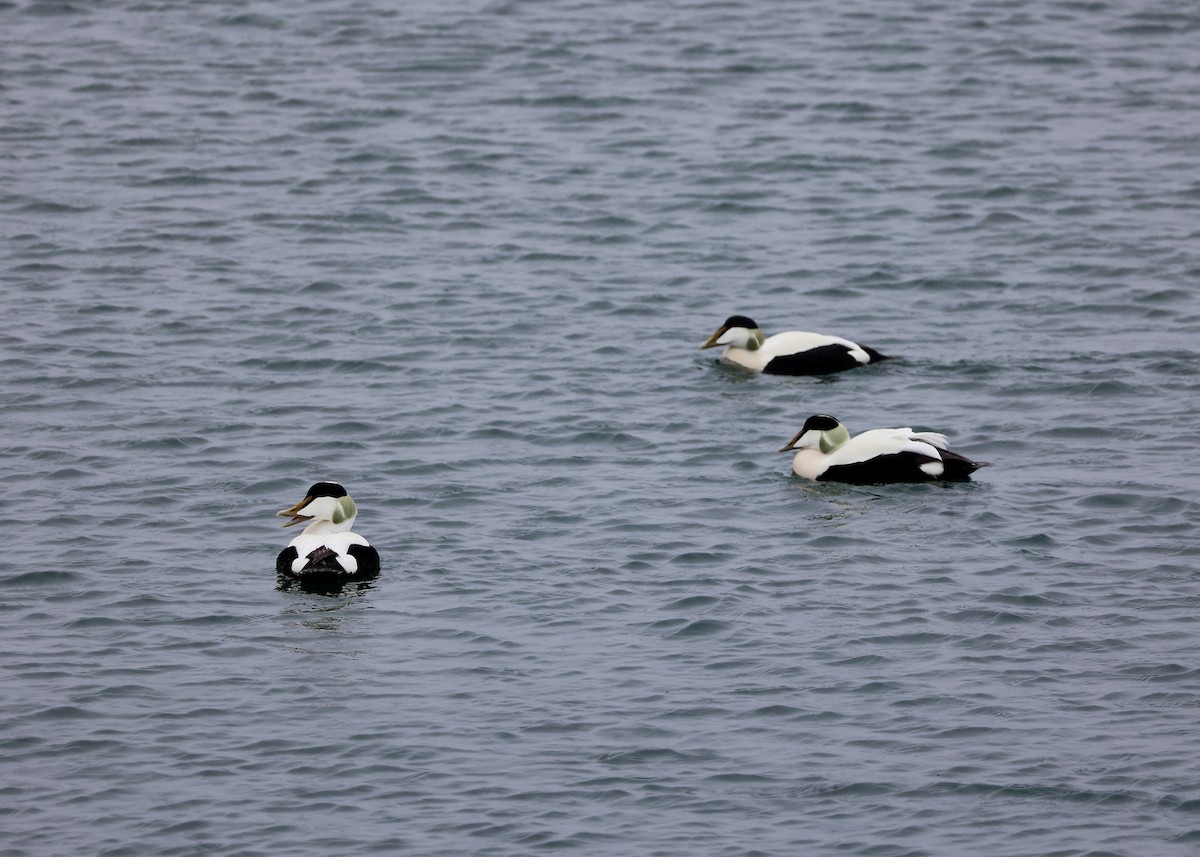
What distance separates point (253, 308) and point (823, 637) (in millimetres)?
8532

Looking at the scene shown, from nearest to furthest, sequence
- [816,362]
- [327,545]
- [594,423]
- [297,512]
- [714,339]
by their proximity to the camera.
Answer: [327,545] → [297,512] → [594,423] → [816,362] → [714,339]

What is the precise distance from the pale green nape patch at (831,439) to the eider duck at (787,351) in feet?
7.36

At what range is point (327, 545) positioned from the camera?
1245cm

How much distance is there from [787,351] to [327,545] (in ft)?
19.5

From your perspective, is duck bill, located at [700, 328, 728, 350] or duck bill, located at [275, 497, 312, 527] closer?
duck bill, located at [275, 497, 312, 527]

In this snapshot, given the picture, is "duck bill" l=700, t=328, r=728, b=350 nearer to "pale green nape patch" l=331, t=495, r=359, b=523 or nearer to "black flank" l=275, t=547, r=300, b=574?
"pale green nape patch" l=331, t=495, r=359, b=523

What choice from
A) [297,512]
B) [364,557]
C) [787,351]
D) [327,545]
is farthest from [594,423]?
[327,545]

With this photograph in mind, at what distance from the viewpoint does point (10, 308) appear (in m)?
18.3

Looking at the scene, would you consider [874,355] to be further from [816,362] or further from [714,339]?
[714,339]

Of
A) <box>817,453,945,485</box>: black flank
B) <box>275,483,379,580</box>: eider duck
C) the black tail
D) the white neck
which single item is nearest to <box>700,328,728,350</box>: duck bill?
A: the black tail

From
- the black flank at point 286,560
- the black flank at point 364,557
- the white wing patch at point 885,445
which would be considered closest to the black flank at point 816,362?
the white wing patch at point 885,445

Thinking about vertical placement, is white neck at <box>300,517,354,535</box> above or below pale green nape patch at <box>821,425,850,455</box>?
above

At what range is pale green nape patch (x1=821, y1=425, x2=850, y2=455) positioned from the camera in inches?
578

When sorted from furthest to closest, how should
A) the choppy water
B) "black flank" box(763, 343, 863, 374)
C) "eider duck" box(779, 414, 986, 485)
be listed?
"black flank" box(763, 343, 863, 374) → "eider duck" box(779, 414, 986, 485) → the choppy water
